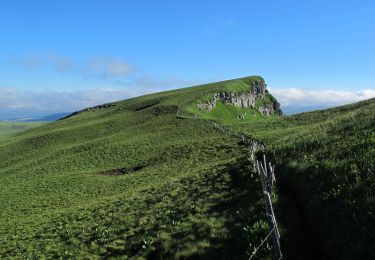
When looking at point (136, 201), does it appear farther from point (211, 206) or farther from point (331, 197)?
point (331, 197)

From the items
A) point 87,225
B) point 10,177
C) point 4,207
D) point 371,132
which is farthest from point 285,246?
point 10,177

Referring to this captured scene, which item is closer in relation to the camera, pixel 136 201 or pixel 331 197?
pixel 331 197

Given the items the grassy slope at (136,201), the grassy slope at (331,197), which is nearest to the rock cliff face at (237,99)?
the grassy slope at (136,201)

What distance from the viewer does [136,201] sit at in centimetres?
3131

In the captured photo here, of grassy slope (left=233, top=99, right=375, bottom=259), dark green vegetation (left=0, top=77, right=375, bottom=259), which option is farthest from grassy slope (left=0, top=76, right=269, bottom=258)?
grassy slope (left=233, top=99, right=375, bottom=259)

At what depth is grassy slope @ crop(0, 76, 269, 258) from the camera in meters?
19.2

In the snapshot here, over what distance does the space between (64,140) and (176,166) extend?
54.5 m

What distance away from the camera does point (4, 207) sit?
44188 mm

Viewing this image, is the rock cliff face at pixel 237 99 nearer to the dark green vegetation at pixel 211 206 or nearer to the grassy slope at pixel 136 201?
the grassy slope at pixel 136 201

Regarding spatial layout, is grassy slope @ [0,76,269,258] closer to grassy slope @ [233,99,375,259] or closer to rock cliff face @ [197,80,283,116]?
grassy slope @ [233,99,375,259]

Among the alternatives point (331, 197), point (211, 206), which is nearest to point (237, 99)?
point (211, 206)

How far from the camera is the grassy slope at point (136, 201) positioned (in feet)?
63.1

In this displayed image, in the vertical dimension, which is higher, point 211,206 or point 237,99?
point 237,99

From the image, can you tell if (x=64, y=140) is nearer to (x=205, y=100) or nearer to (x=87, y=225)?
(x=205, y=100)
